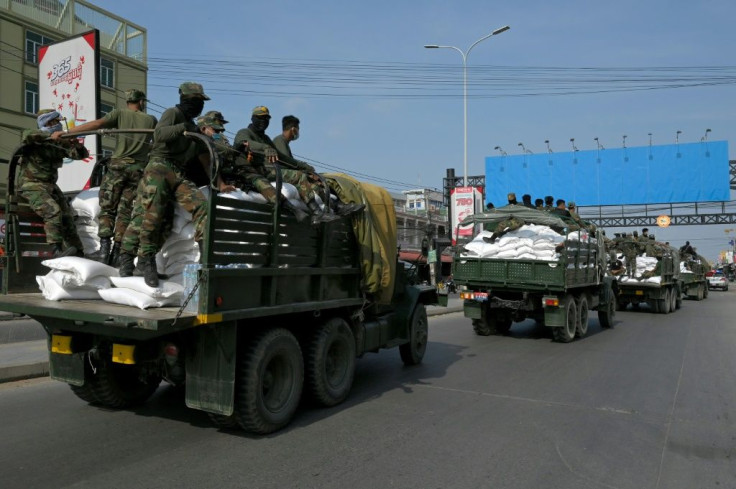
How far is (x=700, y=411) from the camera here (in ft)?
19.4

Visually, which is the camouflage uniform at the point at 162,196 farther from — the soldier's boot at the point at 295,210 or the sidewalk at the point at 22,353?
the sidewalk at the point at 22,353

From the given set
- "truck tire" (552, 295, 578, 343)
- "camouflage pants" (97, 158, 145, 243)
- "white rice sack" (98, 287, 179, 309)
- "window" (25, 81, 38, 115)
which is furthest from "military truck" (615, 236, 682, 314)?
"window" (25, 81, 38, 115)

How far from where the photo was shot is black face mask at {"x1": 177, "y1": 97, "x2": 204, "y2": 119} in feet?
16.3

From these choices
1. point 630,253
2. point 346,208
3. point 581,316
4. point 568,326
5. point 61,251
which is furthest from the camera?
point 630,253

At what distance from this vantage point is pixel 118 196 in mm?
5398

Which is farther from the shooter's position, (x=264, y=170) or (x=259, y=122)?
(x=259, y=122)

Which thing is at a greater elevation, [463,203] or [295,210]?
[463,203]

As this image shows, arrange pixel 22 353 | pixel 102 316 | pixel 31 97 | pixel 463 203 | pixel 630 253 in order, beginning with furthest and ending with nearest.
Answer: pixel 31 97, pixel 463 203, pixel 630 253, pixel 22 353, pixel 102 316

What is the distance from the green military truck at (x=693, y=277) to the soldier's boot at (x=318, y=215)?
21584mm

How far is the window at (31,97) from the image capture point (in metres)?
26.3

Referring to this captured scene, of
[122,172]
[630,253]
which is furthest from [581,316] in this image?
[122,172]

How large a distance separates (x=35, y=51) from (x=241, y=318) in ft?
92.0

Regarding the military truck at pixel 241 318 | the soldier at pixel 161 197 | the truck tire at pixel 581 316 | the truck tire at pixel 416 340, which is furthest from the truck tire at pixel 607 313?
the soldier at pixel 161 197

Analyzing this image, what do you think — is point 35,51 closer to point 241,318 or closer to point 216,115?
point 216,115
